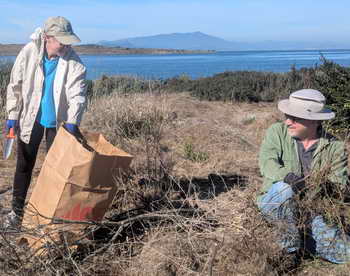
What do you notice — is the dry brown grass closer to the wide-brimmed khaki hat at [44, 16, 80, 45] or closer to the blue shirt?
the blue shirt

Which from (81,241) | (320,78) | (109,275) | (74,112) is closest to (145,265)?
(109,275)

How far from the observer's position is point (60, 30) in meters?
3.38

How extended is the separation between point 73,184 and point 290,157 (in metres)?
1.41

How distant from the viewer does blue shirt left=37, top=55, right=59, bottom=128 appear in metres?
3.55

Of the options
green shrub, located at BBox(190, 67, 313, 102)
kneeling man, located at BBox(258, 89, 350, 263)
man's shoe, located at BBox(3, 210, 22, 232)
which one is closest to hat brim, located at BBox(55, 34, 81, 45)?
man's shoe, located at BBox(3, 210, 22, 232)

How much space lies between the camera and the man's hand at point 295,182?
301 centimetres

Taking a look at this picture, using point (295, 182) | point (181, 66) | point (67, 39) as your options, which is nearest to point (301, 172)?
point (295, 182)

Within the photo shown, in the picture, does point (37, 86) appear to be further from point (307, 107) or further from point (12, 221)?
point (307, 107)

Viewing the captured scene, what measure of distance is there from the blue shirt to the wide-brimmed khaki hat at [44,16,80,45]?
22 cm

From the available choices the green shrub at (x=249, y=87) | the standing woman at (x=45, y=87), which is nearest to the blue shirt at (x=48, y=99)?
the standing woman at (x=45, y=87)

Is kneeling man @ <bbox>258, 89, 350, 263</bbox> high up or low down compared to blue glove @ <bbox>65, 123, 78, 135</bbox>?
down

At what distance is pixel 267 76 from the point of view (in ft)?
47.2

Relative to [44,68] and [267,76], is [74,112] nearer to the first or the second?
[44,68]

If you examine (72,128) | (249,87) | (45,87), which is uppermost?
(45,87)
